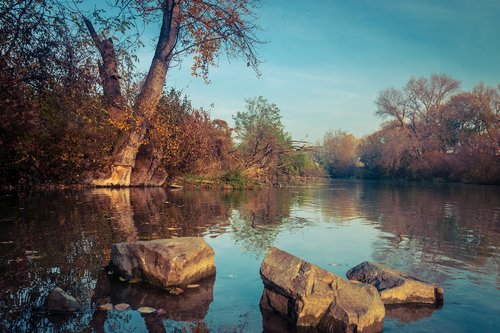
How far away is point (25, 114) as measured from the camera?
6.89 m

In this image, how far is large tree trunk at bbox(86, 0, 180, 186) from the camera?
1606 centimetres

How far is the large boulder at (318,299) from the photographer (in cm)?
330

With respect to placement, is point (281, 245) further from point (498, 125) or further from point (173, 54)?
point (498, 125)

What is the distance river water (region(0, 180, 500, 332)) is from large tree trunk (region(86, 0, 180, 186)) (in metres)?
6.08

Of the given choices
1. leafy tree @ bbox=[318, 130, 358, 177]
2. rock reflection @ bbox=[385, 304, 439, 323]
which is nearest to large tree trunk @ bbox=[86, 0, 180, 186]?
rock reflection @ bbox=[385, 304, 439, 323]

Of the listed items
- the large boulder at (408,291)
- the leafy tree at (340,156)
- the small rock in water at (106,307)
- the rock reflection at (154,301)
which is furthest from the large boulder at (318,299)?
the leafy tree at (340,156)

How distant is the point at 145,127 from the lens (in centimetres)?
1722

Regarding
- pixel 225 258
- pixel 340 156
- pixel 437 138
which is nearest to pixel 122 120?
pixel 225 258

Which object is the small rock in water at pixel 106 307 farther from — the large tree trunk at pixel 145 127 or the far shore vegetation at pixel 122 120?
the large tree trunk at pixel 145 127

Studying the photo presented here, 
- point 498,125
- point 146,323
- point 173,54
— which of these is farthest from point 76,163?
point 498,125

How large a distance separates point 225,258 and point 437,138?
163ft

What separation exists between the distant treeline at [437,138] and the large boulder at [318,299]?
39769 millimetres

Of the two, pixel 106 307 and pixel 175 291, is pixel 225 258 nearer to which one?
pixel 175 291

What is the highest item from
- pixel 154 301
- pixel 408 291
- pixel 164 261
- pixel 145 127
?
pixel 145 127
